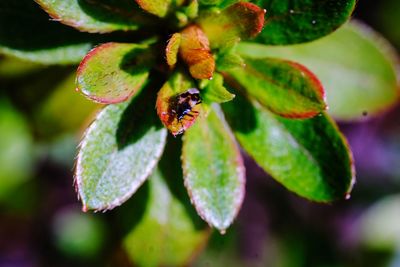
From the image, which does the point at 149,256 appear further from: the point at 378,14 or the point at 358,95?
the point at 378,14

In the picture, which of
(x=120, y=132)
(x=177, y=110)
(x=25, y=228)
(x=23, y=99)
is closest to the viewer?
(x=177, y=110)

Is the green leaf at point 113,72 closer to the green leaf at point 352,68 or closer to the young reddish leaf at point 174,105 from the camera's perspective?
the young reddish leaf at point 174,105

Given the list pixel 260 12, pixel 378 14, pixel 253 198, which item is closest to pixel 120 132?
pixel 260 12

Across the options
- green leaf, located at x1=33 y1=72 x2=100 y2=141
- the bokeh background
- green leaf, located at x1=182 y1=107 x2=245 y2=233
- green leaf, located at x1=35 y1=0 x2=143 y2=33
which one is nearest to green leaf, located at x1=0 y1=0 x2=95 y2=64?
green leaf, located at x1=35 y1=0 x2=143 y2=33

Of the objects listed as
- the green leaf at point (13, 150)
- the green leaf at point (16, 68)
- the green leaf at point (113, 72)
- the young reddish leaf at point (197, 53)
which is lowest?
the green leaf at point (13, 150)

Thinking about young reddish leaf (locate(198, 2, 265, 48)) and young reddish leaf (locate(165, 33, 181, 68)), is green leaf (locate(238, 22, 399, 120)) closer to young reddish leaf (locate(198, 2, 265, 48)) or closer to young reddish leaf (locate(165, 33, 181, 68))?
young reddish leaf (locate(198, 2, 265, 48))

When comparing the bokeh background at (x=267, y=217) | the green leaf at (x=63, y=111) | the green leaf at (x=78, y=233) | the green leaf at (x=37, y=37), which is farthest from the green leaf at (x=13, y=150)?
the green leaf at (x=37, y=37)
